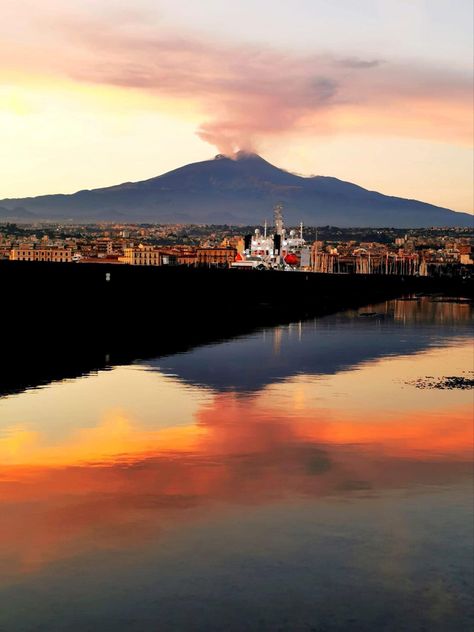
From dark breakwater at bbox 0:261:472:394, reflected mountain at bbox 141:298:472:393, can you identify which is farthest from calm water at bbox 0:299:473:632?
dark breakwater at bbox 0:261:472:394

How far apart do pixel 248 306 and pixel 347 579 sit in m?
91.1

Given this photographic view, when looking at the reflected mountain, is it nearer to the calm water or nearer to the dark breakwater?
the dark breakwater

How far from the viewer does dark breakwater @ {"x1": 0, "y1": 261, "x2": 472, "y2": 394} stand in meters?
42.1

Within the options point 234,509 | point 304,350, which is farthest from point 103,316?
point 234,509

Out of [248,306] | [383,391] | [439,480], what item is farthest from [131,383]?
[248,306]

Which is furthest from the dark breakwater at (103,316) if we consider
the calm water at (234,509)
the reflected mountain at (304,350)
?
the calm water at (234,509)

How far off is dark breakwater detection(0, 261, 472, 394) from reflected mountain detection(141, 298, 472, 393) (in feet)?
7.39

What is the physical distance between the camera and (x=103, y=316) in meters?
70.0

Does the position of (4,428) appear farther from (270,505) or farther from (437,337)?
(437,337)

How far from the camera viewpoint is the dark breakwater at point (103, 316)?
138ft

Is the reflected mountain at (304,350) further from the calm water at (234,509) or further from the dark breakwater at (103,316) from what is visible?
the calm water at (234,509)

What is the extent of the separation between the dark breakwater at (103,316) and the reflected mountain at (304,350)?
2253 millimetres

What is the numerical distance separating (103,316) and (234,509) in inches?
2094

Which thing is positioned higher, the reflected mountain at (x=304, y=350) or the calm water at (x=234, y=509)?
the calm water at (x=234, y=509)
